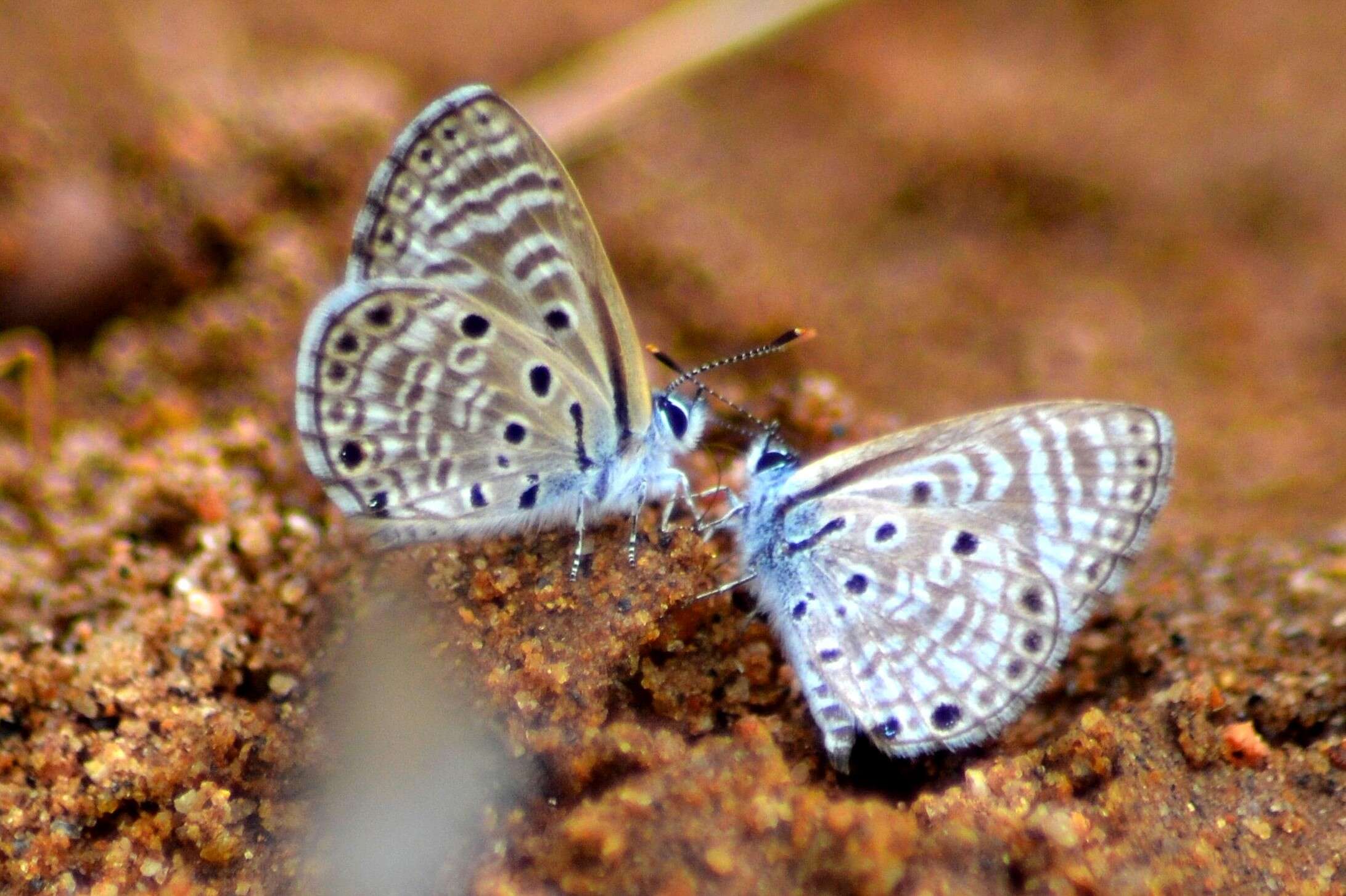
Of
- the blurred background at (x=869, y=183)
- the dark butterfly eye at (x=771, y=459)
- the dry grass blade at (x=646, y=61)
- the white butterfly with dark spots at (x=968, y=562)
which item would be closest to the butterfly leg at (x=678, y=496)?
the dark butterfly eye at (x=771, y=459)

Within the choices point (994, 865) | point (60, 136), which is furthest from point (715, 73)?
point (994, 865)

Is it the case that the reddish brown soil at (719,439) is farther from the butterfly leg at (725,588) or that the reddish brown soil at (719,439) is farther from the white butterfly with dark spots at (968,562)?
the white butterfly with dark spots at (968,562)

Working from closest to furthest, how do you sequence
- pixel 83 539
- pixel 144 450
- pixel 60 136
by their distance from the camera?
1. pixel 83 539
2. pixel 144 450
3. pixel 60 136

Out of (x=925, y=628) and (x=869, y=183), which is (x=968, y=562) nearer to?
(x=925, y=628)

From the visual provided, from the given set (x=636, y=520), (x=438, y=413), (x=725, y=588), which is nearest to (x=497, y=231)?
(x=438, y=413)

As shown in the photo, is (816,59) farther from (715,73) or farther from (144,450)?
(144,450)

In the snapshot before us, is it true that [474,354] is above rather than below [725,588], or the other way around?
above

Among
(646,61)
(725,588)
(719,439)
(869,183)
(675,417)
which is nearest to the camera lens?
(725,588)
